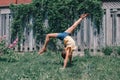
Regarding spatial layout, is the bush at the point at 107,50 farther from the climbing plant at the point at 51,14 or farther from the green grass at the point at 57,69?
the climbing plant at the point at 51,14

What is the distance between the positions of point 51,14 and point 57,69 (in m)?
5.65

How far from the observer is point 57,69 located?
9531mm

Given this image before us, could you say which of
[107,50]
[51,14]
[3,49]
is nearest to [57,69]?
[3,49]

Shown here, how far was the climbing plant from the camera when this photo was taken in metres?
14.5

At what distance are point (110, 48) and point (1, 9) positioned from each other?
18.6 ft

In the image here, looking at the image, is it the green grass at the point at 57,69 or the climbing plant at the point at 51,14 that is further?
the climbing plant at the point at 51,14

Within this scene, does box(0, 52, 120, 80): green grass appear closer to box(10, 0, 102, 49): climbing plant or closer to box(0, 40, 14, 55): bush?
box(0, 40, 14, 55): bush

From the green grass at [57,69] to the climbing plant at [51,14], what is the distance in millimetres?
2678

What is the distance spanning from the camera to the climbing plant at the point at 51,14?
1447cm

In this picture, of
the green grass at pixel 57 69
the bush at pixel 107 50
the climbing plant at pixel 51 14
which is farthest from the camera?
the climbing plant at pixel 51 14

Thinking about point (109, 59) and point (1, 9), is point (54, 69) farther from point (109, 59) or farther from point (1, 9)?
point (1, 9)

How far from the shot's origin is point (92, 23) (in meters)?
14.4

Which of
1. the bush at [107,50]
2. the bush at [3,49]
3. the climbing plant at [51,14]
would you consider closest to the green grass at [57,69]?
the bush at [3,49]

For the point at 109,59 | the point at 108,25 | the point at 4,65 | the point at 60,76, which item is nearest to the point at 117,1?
the point at 108,25
